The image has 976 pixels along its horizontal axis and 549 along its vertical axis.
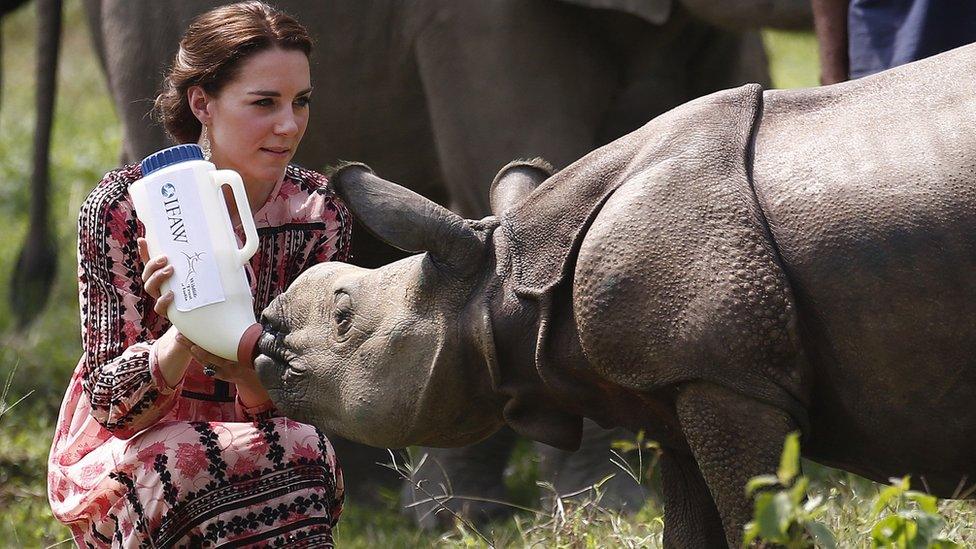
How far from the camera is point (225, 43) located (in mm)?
3113

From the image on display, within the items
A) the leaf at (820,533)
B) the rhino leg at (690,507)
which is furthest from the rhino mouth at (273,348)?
the leaf at (820,533)

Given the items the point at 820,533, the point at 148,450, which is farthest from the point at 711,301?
the point at 148,450

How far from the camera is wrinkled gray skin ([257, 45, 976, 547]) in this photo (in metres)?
2.49

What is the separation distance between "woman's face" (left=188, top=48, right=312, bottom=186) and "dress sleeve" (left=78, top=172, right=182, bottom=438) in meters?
0.21

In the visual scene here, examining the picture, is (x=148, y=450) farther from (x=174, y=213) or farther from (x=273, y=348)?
(x=174, y=213)

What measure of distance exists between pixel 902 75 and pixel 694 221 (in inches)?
17.4

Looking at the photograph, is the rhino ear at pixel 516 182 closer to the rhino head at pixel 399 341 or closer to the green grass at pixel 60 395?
the rhino head at pixel 399 341

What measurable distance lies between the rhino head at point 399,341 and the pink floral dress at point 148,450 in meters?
0.28

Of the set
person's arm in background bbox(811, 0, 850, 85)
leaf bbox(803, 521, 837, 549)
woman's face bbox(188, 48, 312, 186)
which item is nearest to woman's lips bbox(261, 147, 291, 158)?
woman's face bbox(188, 48, 312, 186)

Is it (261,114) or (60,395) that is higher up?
(261,114)

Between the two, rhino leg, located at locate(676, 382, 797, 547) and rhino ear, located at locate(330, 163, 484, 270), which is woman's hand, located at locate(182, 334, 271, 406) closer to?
rhino ear, located at locate(330, 163, 484, 270)

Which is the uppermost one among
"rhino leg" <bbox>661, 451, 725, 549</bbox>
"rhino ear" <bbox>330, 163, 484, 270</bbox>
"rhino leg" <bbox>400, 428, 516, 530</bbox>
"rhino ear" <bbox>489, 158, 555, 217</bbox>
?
"rhino ear" <bbox>330, 163, 484, 270</bbox>

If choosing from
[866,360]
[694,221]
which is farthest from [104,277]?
[866,360]

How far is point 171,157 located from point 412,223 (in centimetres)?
44
